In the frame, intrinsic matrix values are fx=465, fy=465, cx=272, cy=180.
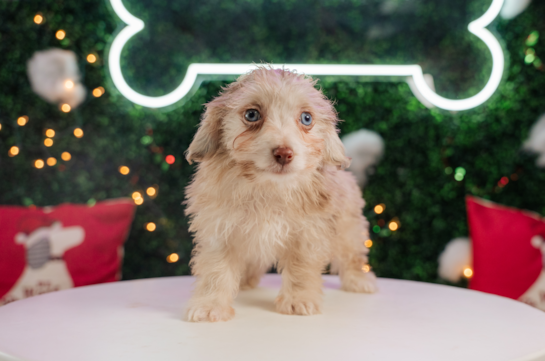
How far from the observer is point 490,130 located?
2.97 metres

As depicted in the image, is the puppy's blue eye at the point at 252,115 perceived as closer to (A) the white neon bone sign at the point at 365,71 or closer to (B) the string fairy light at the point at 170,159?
(A) the white neon bone sign at the point at 365,71

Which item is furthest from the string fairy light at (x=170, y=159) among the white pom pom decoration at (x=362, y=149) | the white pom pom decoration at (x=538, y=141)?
the white pom pom decoration at (x=538, y=141)

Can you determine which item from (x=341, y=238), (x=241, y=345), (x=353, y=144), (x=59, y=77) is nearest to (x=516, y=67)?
(x=353, y=144)

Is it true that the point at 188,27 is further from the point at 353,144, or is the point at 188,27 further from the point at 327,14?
the point at 353,144

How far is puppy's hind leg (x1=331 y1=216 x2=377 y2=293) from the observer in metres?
1.87

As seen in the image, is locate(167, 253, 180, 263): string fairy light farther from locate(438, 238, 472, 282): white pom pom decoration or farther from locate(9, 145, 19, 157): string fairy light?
locate(438, 238, 472, 282): white pom pom decoration

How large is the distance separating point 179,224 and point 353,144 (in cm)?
124

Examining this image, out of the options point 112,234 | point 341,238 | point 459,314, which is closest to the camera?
point 459,314

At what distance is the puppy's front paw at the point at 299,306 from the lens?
57.9 inches

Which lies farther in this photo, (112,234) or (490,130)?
(490,130)

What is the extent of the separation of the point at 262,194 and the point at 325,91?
1674mm

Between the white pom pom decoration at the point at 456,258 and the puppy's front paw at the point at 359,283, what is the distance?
1.28m

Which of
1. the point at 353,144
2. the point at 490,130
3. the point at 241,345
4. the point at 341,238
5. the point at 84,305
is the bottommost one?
the point at 84,305

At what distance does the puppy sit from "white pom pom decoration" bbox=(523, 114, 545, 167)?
74.6 inches
